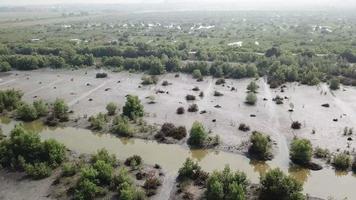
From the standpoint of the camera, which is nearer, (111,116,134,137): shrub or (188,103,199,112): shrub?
(111,116,134,137): shrub

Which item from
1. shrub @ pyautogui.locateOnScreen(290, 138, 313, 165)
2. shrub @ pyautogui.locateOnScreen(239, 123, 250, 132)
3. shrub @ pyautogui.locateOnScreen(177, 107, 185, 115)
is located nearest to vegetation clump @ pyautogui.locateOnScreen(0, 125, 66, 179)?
shrub @ pyautogui.locateOnScreen(177, 107, 185, 115)

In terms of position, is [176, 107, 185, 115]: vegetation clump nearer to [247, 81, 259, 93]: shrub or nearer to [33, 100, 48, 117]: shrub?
[247, 81, 259, 93]: shrub

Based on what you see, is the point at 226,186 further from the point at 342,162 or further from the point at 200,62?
the point at 200,62

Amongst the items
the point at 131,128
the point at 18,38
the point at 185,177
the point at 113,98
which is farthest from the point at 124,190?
the point at 18,38

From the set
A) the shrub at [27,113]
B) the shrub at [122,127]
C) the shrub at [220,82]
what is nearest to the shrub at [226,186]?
the shrub at [122,127]

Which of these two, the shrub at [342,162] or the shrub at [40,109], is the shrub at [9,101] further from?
the shrub at [342,162]

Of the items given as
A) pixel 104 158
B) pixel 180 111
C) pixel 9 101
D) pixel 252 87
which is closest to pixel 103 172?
pixel 104 158
